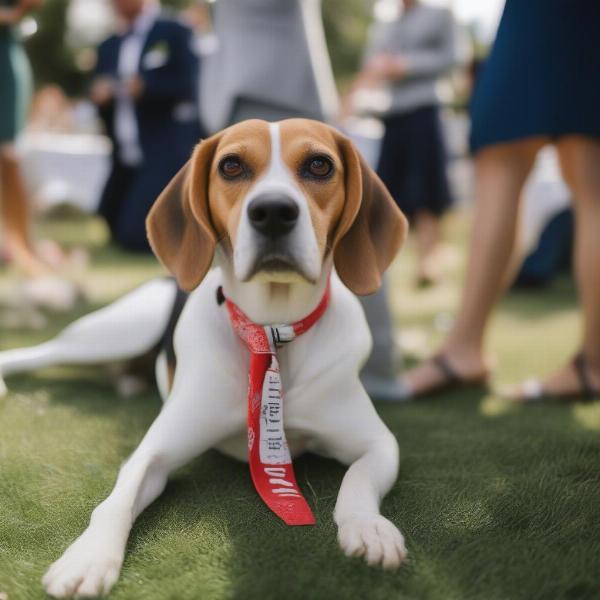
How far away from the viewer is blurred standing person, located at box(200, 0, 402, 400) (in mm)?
2629

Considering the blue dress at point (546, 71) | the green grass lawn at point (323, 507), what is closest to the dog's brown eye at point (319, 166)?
the green grass lawn at point (323, 507)

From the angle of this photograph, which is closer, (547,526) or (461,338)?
(547,526)

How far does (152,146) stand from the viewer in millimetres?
6832

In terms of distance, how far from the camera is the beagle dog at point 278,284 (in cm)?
161

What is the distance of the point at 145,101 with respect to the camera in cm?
666

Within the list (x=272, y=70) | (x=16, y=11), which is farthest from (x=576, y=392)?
(x=16, y=11)

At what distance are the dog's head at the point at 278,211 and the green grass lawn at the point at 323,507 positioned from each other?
0.55m

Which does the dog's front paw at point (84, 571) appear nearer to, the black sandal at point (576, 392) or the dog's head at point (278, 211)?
the dog's head at point (278, 211)

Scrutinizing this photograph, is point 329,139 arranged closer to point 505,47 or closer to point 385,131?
point 505,47

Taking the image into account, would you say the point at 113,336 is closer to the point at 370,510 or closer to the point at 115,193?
the point at 370,510

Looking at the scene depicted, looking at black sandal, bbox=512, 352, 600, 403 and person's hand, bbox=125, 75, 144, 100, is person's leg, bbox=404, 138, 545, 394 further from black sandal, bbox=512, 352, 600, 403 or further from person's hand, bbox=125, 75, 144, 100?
person's hand, bbox=125, 75, 144, 100

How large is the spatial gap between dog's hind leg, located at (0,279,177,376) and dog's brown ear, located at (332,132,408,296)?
0.86m

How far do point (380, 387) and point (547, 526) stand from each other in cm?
123

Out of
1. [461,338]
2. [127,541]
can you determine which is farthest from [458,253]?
[127,541]
